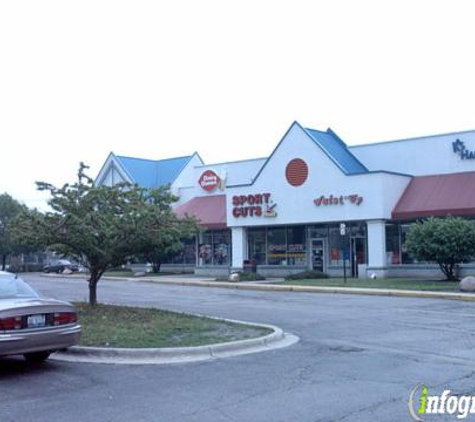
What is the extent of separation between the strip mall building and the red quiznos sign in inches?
9.2

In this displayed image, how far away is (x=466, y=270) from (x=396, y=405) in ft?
82.6

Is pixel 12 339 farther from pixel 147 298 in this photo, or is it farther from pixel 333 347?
pixel 147 298

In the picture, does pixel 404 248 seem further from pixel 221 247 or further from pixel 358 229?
pixel 221 247

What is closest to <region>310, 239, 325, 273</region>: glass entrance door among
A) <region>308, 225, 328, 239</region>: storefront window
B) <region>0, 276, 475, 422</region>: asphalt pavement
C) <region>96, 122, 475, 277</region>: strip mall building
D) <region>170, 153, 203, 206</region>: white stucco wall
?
<region>96, 122, 475, 277</region>: strip mall building

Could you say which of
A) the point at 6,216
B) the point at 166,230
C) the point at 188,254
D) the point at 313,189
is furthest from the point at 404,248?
the point at 6,216

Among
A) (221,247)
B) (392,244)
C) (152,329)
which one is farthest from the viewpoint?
(221,247)

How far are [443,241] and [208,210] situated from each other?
18.4 meters

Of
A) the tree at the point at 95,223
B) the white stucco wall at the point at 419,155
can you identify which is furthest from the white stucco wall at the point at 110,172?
the tree at the point at 95,223

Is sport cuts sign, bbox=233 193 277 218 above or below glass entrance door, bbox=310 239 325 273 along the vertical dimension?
above

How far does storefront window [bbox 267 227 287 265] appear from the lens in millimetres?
38188

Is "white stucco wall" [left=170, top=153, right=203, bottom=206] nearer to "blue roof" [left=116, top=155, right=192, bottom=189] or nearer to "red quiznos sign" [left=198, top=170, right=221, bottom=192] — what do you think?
"blue roof" [left=116, top=155, right=192, bottom=189]

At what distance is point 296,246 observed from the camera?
1481 inches

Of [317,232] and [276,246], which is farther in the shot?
[276,246]

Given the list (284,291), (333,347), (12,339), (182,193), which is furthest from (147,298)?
(182,193)
